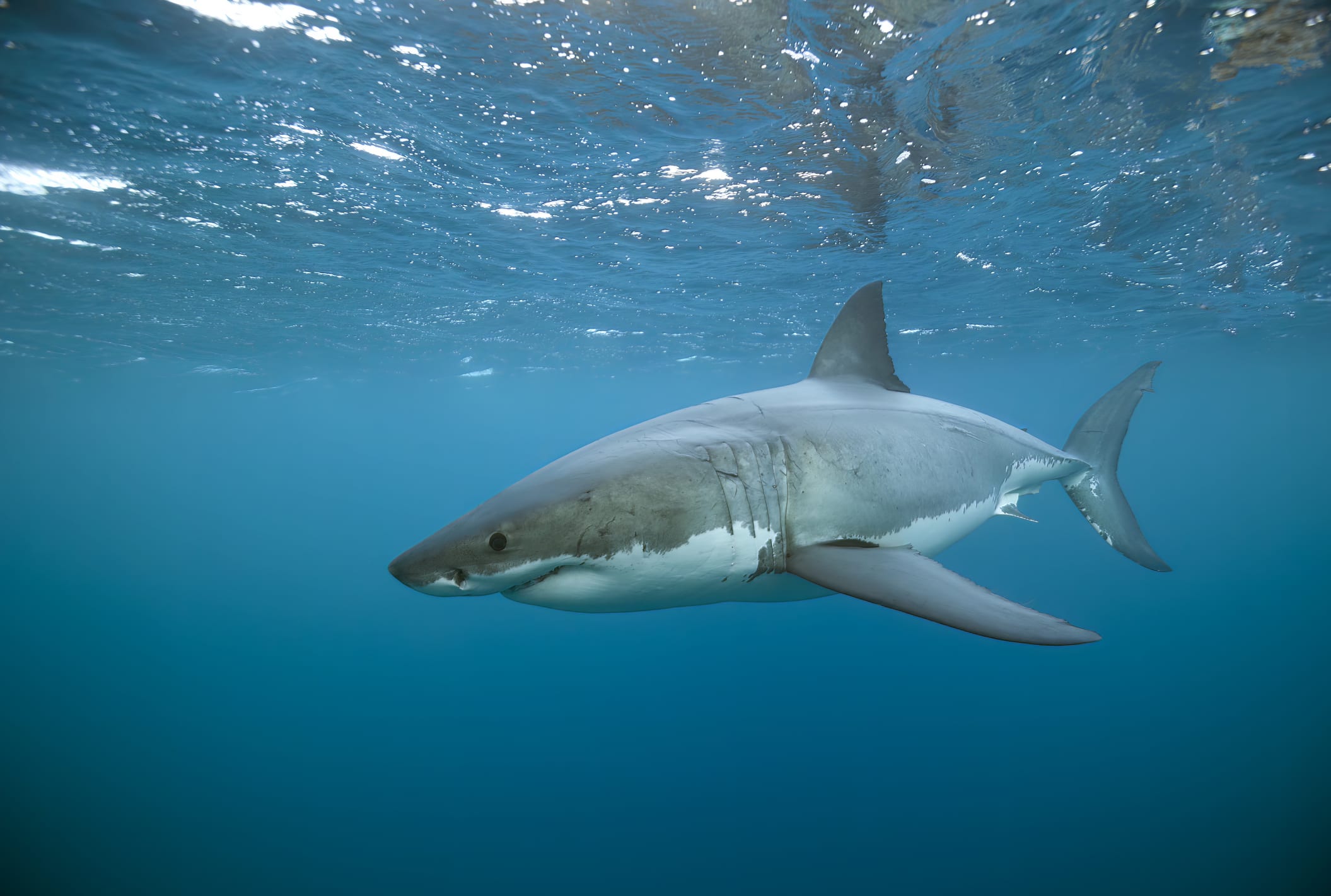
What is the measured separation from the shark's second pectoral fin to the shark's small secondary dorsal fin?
190 centimetres

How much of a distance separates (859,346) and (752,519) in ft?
7.48

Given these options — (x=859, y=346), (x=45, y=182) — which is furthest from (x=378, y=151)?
(x=859, y=346)

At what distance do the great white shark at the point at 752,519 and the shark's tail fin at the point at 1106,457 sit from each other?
2578 mm

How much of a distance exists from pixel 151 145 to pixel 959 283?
1691 centimetres

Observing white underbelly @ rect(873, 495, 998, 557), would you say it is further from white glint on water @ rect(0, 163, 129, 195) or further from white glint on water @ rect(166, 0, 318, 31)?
white glint on water @ rect(0, 163, 129, 195)

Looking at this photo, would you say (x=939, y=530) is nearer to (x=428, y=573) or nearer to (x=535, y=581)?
(x=535, y=581)

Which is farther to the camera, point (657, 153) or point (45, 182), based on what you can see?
point (45, 182)

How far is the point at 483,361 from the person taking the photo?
96.3ft

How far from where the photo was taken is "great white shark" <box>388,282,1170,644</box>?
218 centimetres

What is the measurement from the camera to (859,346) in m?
4.33

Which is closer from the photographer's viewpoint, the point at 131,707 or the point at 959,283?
the point at 131,707

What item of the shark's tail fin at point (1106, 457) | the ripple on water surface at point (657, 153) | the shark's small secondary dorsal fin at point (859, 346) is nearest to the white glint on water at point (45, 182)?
the ripple on water surface at point (657, 153)

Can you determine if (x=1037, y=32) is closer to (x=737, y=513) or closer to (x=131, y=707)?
(x=737, y=513)

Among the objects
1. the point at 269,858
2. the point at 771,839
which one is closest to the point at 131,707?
the point at 269,858
